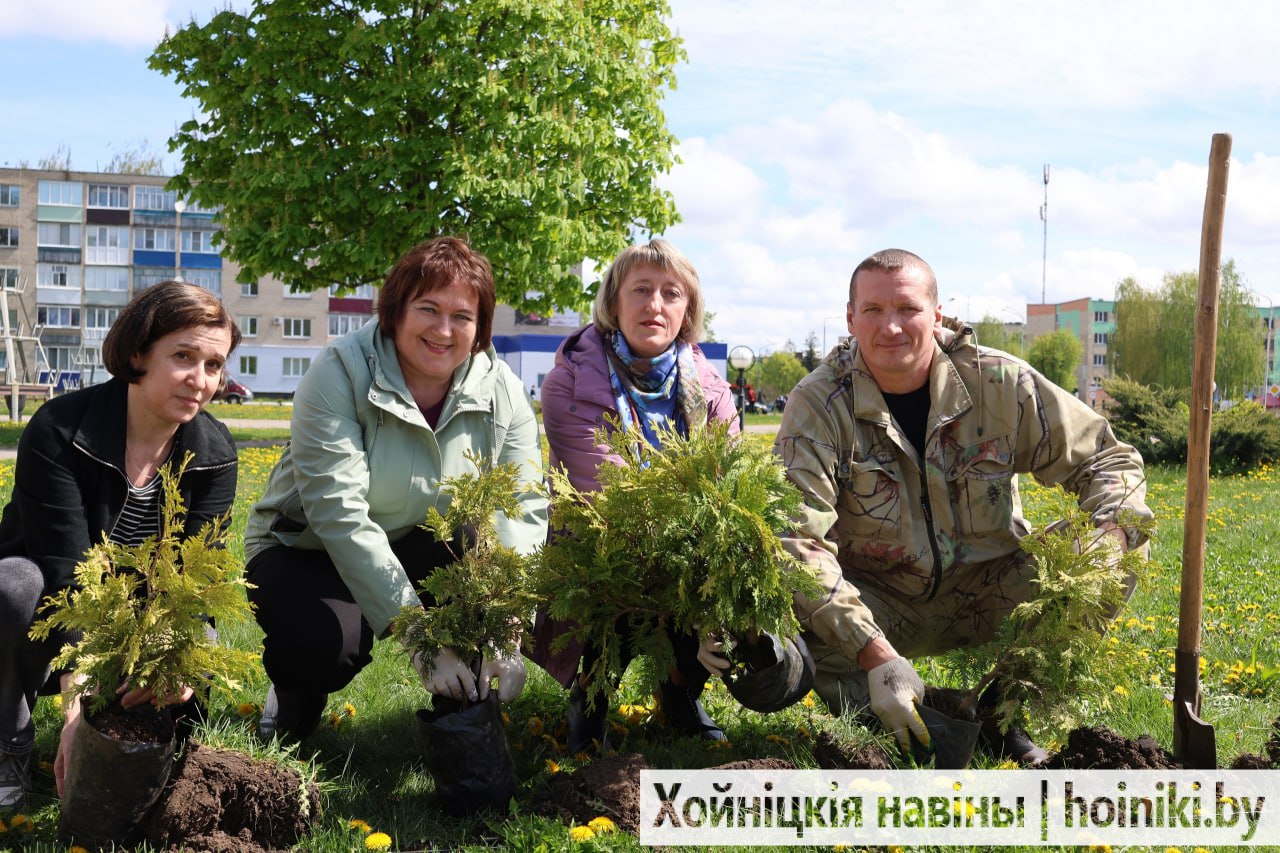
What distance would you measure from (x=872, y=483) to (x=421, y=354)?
1688 mm

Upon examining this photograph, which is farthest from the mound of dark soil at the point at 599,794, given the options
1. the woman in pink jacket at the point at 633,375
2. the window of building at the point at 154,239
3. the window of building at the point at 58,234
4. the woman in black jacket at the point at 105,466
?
the window of building at the point at 58,234

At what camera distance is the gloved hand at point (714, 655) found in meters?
3.28

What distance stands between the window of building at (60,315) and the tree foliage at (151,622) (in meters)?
71.6

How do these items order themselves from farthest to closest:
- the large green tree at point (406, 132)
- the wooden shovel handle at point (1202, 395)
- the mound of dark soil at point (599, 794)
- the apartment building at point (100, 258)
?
the apartment building at point (100, 258), the large green tree at point (406, 132), the wooden shovel handle at point (1202, 395), the mound of dark soil at point (599, 794)

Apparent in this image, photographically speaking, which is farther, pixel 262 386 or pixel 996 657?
pixel 262 386

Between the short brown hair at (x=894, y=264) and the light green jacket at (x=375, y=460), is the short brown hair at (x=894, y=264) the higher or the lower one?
the higher one

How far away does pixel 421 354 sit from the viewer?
3678 mm

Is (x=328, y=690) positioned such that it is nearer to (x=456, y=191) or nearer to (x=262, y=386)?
(x=456, y=191)

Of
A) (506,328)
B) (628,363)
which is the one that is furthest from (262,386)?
(628,363)

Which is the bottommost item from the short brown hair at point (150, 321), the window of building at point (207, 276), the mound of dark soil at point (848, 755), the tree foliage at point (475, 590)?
the mound of dark soil at point (848, 755)

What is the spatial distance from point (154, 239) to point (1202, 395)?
238 feet

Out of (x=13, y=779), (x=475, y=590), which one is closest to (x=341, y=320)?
(x=13, y=779)

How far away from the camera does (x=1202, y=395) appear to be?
3.61 metres

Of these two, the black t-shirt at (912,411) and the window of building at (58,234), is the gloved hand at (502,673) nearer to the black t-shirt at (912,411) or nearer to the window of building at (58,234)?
the black t-shirt at (912,411)
